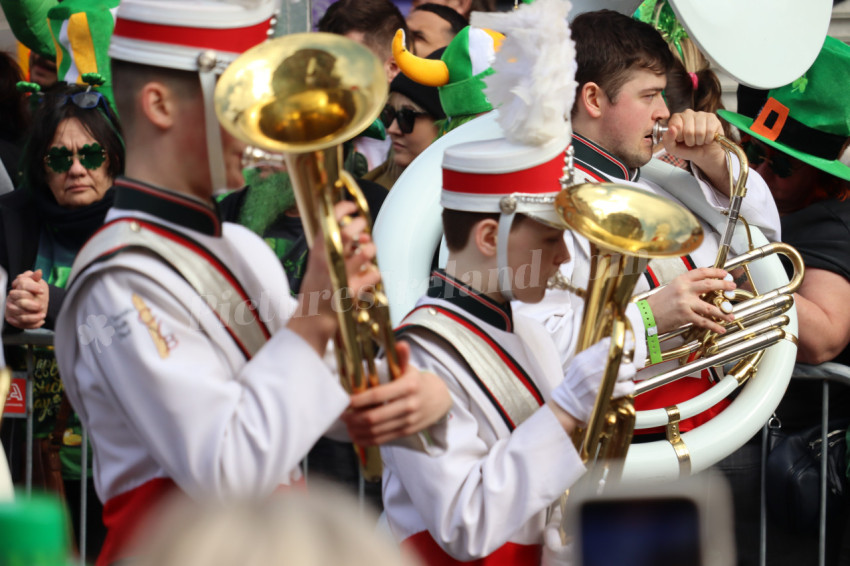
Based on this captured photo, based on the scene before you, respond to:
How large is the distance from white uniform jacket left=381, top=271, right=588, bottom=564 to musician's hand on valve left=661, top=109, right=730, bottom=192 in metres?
1.36

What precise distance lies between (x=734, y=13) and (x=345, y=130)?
6.39ft

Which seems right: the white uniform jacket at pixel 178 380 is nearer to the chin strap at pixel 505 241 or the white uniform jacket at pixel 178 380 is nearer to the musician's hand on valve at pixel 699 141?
the chin strap at pixel 505 241

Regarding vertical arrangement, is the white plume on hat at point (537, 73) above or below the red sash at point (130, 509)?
above

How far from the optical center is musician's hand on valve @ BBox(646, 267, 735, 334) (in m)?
3.08

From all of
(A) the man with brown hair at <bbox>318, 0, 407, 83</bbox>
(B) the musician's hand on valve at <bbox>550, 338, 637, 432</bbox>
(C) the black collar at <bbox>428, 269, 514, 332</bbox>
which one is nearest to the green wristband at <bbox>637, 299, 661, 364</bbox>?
(C) the black collar at <bbox>428, 269, 514, 332</bbox>

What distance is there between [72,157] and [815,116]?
2372 millimetres

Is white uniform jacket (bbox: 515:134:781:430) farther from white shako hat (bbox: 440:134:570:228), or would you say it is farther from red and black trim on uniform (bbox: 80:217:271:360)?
red and black trim on uniform (bbox: 80:217:271:360)

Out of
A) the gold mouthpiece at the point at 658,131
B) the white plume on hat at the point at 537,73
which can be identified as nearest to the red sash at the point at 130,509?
the white plume on hat at the point at 537,73

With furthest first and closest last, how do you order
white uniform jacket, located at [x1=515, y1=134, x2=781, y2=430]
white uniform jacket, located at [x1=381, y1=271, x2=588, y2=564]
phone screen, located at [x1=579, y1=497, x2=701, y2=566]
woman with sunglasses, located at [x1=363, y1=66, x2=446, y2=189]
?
woman with sunglasses, located at [x1=363, y1=66, x2=446, y2=189]
white uniform jacket, located at [x1=515, y1=134, x2=781, y2=430]
white uniform jacket, located at [x1=381, y1=271, x2=588, y2=564]
phone screen, located at [x1=579, y1=497, x2=701, y2=566]

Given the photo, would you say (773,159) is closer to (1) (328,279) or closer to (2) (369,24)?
(2) (369,24)

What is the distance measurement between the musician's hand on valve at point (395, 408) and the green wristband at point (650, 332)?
4.07 feet

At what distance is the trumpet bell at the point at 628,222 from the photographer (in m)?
2.22

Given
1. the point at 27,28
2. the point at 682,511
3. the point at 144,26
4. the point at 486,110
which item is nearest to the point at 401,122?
the point at 486,110

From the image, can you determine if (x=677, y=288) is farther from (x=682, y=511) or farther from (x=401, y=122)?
(x=682, y=511)
